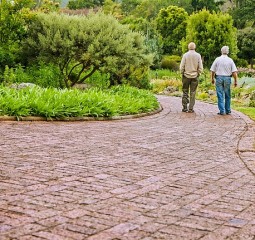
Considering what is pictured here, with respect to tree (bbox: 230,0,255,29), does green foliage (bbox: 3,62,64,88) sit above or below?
below

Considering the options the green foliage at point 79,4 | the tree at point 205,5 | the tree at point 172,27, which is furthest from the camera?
the green foliage at point 79,4

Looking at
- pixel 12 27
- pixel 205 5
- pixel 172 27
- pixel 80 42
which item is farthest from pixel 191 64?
pixel 205 5

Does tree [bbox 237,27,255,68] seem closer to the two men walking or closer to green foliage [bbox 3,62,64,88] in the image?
green foliage [bbox 3,62,64,88]

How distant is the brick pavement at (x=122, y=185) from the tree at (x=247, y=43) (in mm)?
36957

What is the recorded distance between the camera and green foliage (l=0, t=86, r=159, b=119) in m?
9.35

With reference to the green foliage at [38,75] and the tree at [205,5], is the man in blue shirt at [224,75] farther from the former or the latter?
the tree at [205,5]

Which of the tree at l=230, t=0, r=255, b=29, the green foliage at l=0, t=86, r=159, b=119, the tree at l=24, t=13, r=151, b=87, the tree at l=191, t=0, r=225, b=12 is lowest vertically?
the green foliage at l=0, t=86, r=159, b=119

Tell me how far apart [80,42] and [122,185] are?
1150cm

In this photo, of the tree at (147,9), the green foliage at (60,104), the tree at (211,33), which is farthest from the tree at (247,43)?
Answer: the green foliage at (60,104)

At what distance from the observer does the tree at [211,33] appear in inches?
1403

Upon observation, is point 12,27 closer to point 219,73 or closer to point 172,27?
point 219,73

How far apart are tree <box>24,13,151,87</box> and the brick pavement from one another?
7.16 m

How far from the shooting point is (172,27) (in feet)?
163

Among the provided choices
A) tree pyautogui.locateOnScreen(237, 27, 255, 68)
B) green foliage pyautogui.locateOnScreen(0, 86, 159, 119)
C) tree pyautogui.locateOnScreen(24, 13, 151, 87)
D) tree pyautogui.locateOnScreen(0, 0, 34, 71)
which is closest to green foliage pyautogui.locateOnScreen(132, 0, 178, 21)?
tree pyautogui.locateOnScreen(237, 27, 255, 68)
